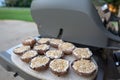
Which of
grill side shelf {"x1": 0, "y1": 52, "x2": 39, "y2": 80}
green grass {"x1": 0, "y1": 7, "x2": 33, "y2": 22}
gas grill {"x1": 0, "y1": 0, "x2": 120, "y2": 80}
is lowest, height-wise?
green grass {"x1": 0, "y1": 7, "x2": 33, "y2": 22}

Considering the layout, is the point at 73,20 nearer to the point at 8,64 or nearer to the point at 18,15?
the point at 8,64

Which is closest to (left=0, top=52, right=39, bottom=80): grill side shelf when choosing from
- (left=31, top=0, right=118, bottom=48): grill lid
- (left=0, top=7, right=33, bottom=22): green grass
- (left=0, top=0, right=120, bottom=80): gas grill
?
(left=0, top=0, right=120, bottom=80): gas grill

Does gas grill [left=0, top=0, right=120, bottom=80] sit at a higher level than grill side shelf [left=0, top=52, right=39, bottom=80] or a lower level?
higher

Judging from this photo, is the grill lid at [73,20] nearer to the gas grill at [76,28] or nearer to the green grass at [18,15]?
the gas grill at [76,28]

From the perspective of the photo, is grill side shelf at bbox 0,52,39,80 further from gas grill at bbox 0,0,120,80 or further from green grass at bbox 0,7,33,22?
green grass at bbox 0,7,33,22

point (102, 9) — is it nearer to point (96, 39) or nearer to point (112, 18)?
point (112, 18)

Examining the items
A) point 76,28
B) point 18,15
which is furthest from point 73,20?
point 18,15

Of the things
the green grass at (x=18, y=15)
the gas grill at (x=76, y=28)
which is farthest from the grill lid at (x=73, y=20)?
the green grass at (x=18, y=15)

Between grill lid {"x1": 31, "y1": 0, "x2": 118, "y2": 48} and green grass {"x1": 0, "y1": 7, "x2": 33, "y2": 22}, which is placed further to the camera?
green grass {"x1": 0, "y1": 7, "x2": 33, "y2": 22}
